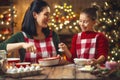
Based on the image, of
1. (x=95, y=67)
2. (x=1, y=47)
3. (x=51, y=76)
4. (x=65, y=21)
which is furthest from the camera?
(x=65, y=21)

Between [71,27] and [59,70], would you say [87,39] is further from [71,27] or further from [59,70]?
[71,27]

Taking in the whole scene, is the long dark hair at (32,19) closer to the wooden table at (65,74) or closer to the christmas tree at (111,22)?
the wooden table at (65,74)

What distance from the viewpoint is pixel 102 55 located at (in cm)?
276

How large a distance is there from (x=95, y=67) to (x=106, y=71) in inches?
5.9

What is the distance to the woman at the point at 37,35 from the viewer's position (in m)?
2.75

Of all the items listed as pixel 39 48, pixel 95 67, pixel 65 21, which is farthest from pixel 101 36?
pixel 65 21

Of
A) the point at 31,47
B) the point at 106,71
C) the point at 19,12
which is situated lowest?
the point at 106,71

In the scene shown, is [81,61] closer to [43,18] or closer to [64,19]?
[43,18]

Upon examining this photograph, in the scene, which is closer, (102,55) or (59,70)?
(59,70)

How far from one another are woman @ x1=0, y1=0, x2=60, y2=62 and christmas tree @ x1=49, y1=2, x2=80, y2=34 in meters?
4.03

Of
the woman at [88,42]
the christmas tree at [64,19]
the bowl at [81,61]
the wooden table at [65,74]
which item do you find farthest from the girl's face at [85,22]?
the christmas tree at [64,19]

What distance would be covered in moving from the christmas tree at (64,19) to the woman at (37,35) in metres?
4.03

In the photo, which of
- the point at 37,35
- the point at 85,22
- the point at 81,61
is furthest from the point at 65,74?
the point at 85,22

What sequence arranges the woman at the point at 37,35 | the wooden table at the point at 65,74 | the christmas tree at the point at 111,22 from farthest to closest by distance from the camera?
the christmas tree at the point at 111,22
the woman at the point at 37,35
the wooden table at the point at 65,74
